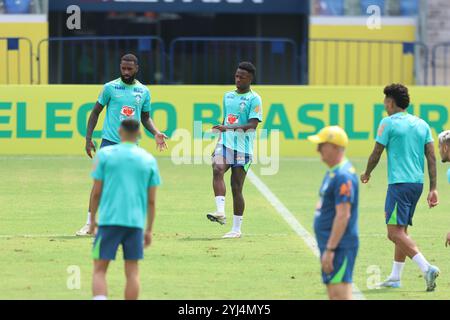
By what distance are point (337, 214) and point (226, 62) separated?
71.0 feet

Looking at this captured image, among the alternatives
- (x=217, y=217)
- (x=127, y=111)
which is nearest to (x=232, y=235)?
(x=217, y=217)

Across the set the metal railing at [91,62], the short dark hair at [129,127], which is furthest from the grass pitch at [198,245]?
the metal railing at [91,62]

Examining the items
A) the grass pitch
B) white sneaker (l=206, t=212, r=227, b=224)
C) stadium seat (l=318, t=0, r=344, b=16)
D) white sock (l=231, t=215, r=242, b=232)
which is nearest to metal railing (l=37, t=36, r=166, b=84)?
stadium seat (l=318, t=0, r=344, b=16)

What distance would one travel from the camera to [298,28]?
32.8 m

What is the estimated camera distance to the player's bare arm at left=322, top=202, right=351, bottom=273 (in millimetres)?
9281

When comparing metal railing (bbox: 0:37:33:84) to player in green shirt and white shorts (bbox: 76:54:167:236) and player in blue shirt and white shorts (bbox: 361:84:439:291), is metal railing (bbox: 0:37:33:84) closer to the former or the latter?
player in green shirt and white shorts (bbox: 76:54:167:236)

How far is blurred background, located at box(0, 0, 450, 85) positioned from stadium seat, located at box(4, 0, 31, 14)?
23 millimetres

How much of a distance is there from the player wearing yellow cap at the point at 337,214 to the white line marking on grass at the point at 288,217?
5.95 ft

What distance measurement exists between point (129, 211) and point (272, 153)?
46.3 ft

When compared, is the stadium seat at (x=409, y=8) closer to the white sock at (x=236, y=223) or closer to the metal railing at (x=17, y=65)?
the metal railing at (x=17, y=65)
